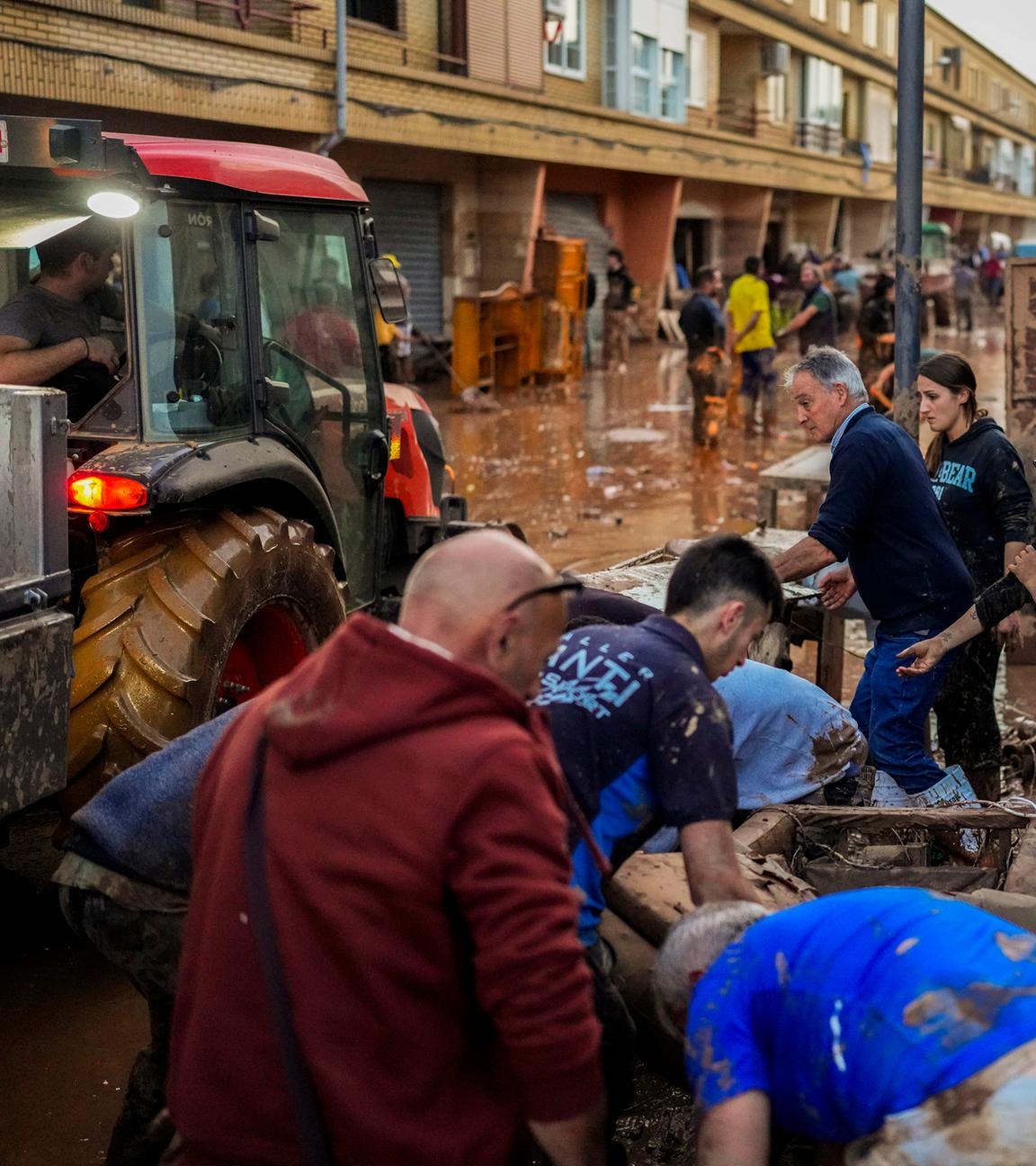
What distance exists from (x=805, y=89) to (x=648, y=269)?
11790 mm

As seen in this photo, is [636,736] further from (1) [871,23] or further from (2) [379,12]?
(1) [871,23]

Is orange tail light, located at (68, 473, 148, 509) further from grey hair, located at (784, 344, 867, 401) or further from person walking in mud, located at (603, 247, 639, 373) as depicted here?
person walking in mud, located at (603, 247, 639, 373)

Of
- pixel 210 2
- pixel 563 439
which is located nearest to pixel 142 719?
pixel 563 439

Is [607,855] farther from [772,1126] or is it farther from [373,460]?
[373,460]

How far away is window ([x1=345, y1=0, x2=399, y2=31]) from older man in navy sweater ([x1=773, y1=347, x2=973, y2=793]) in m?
16.3

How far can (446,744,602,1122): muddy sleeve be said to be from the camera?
6.43ft

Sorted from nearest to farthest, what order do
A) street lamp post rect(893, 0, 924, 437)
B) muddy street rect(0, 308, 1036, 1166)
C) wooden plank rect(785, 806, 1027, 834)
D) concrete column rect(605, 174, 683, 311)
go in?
muddy street rect(0, 308, 1036, 1166) < wooden plank rect(785, 806, 1027, 834) < street lamp post rect(893, 0, 924, 437) < concrete column rect(605, 174, 683, 311)

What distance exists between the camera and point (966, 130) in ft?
186

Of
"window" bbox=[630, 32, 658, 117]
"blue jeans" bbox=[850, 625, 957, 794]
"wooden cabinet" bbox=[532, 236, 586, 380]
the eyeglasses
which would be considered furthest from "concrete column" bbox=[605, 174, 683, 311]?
the eyeglasses

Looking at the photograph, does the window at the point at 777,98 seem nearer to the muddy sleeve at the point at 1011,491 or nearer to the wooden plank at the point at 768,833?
the muddy sleeve at the point at 1011,491

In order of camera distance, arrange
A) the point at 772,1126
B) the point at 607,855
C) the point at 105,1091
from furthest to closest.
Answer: the point at 105,1091 → the point at 607,855 → the point at 772,1126

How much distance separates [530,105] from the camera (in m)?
21.8

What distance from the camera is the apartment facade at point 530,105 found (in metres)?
14.4

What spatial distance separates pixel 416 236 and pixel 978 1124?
67.4ft
